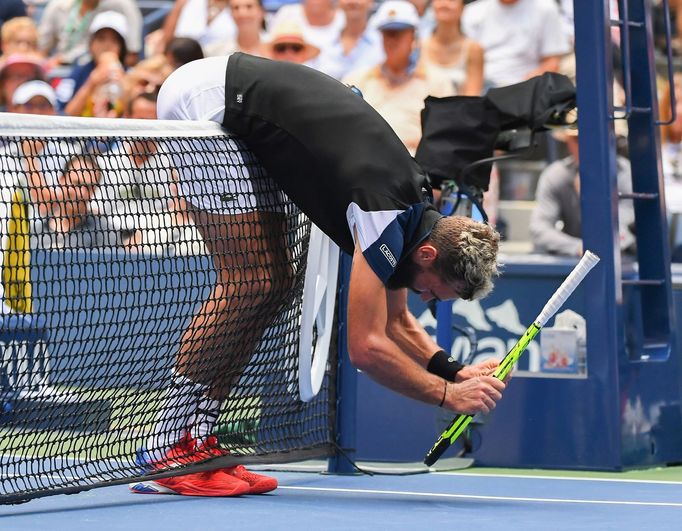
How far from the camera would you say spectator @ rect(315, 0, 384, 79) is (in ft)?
35.6

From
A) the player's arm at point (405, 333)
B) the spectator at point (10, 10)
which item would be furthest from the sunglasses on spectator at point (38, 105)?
the player's arm at point (405, 333)

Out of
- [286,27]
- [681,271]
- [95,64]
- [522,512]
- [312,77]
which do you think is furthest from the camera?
[95,64]

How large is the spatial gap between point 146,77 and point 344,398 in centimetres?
498

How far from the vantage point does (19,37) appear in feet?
39.8

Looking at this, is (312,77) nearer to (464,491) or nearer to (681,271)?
(464,491)

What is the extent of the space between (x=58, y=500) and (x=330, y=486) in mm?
1163

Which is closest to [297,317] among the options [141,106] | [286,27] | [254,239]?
[254,239]

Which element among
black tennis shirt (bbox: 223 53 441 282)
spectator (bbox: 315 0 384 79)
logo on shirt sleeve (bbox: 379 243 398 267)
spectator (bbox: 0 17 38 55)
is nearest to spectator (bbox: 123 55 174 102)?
spectator (bbox: 315 0 384 79)

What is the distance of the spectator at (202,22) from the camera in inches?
465

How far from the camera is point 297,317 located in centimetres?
588

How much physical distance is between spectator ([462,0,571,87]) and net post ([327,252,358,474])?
4351 millimetres

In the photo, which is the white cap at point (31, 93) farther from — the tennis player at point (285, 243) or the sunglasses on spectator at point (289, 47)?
the tennis player at point (285, 243)

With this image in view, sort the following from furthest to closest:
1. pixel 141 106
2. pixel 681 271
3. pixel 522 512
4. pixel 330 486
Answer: pixel 141 106
pixel 681 271
pixel 330 486
pixel 522 512

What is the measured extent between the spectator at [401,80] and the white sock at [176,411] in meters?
4.46
